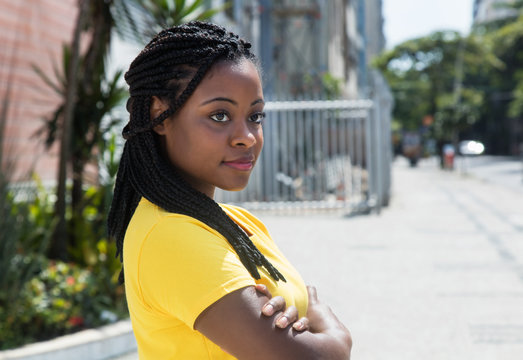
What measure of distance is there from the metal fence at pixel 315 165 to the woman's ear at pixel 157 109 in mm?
10035

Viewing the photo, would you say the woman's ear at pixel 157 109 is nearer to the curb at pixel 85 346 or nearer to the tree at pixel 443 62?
the curb at pixel 85 346

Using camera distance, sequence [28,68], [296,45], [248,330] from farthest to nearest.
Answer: [296,45]
[28,68]
[248,330]

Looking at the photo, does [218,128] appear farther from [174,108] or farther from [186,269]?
[186,269]

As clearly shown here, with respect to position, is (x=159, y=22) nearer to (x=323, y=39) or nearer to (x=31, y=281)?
(x=31, y=281)

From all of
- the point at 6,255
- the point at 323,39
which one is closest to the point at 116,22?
the point at 6,255

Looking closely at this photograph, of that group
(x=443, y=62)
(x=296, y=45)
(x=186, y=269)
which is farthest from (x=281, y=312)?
(x=443, y=62)

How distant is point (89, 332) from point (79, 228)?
1.37 m

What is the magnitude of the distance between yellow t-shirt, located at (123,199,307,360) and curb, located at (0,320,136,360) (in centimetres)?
256

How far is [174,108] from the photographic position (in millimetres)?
1231

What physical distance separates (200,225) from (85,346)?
2871 mm

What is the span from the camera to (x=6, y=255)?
392 centimetres

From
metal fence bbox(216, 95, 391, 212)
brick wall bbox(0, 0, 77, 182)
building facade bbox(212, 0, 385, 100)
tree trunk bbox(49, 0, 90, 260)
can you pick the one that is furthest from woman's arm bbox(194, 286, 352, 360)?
building facade bbox(212, 0, 385, 100)

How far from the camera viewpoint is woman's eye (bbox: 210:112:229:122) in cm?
122

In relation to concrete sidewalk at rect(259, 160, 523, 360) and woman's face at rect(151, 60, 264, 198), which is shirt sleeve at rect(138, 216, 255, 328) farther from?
concrete sidewalk at rect(259, 160, 523, 360)
